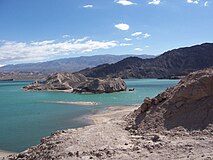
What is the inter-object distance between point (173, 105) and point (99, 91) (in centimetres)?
6998

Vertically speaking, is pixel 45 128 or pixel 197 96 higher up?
pixel 197 96

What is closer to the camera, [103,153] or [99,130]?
[103,153]

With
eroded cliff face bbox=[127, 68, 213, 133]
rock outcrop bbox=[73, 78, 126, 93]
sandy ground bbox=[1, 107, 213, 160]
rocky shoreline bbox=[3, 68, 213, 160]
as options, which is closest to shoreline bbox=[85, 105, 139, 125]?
eroded cliff face bbox=[127, 68, 213, 133]

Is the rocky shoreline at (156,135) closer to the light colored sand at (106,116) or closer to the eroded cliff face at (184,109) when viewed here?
the eroded cliff face at (184,109)

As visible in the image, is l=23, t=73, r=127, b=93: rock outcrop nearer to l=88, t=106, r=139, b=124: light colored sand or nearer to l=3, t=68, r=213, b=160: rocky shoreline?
l=88, t=106, r=139, b=124: light colored sand

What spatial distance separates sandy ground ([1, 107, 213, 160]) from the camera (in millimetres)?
15477

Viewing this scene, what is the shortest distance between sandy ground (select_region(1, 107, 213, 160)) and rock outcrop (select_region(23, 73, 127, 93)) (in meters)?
71.9

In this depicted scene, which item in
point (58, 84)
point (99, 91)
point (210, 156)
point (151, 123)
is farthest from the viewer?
point (58, 84)

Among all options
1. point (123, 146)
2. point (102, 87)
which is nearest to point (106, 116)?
point (123, 146)

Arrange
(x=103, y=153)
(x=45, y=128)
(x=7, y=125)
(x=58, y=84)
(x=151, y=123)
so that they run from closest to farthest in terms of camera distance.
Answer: (x=103, y=153) < (x=151, y=123) < (x=45, y=128) < (x=7, y=125) < (x=58, y=84)

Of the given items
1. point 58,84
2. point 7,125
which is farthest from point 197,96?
point 58,84

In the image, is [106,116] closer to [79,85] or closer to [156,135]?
[156,135]

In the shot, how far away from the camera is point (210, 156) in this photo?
13438mm

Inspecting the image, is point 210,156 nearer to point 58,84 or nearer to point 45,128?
point 45,128
